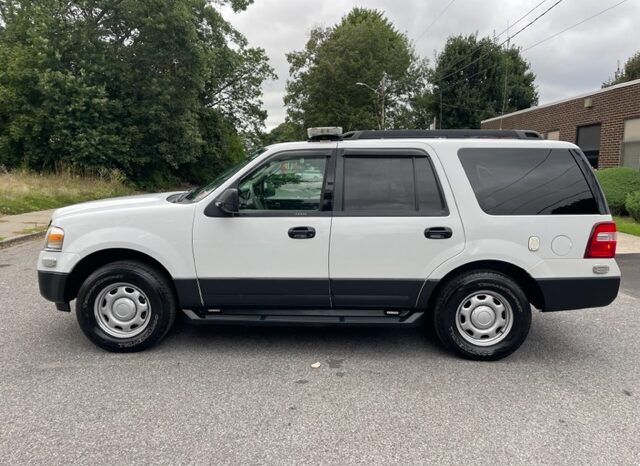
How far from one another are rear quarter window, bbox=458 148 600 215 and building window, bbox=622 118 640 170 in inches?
495

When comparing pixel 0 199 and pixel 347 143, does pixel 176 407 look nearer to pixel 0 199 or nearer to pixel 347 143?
pixel 347 143

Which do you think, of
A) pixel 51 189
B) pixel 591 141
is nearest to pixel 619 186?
pixel 591 141

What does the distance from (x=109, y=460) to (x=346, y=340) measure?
2.35 meters

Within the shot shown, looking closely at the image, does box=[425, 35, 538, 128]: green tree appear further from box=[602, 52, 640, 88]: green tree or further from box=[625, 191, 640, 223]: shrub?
box=[625, 191, 640, 223]: shrub

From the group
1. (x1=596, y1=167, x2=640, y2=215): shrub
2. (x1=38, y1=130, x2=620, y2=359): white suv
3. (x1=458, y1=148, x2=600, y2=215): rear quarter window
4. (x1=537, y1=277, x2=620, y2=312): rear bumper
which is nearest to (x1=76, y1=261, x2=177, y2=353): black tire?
(x1=38, y1=130, x2=620, y2=359): white suv

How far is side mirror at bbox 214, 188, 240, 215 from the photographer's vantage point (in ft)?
12.7

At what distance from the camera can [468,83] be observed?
115 ft

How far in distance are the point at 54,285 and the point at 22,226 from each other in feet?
28.8

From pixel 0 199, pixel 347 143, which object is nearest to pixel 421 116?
pixel 0 199

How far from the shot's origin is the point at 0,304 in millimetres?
5547

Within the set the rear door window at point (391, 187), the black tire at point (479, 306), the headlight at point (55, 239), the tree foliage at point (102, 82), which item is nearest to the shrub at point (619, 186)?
the black tire at point (479, 306)

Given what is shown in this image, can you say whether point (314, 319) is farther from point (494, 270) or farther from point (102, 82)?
A: point (102, 82)

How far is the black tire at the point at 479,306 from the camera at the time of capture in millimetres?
3949

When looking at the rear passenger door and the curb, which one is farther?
the curb
